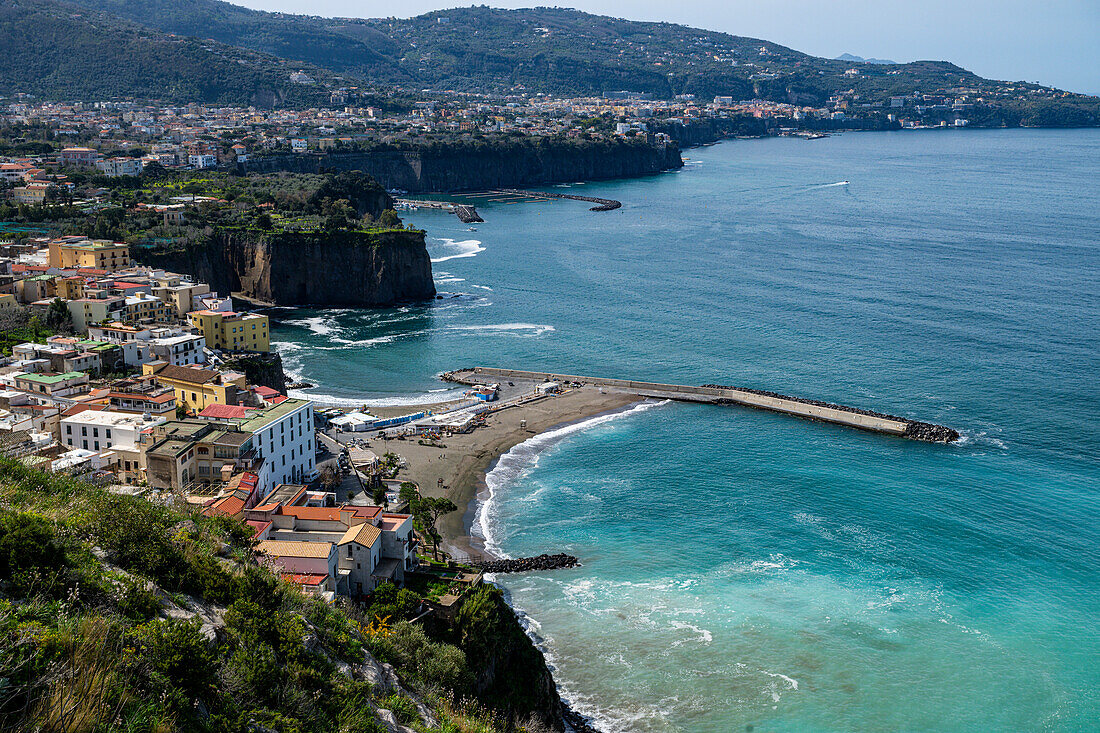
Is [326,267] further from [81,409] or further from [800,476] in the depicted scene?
[800,476]

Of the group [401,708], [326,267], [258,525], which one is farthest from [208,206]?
[401,708]

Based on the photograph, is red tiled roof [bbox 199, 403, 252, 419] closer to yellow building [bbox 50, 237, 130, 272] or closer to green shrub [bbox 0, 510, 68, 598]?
green shrub [bbox 0, 510, 68, 598]

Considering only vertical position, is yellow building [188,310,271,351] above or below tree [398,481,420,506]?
above

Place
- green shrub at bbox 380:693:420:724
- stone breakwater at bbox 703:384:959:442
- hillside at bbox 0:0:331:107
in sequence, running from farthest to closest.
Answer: hillside at bbox 0:0:331:107
stone breakwater at bbox 703:384:959:442
green shrub at bbox 380:693:420:724

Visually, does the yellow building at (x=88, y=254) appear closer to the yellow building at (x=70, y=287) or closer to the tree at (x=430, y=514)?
the yellow building at (x=70, y=287)

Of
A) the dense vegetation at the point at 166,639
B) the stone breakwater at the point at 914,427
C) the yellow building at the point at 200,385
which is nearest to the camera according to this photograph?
the dense vegetation at the point at 166,639

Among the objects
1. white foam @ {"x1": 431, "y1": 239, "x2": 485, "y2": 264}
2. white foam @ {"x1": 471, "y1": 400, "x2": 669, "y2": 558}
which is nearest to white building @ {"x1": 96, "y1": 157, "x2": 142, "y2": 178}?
white foam @ {"x1": 431, "y1": 239, "x2": 485, "y2": 264}

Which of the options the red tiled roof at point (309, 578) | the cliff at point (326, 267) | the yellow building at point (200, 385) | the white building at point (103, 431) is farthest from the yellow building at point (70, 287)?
the red tiled roof at point (309, 578)
